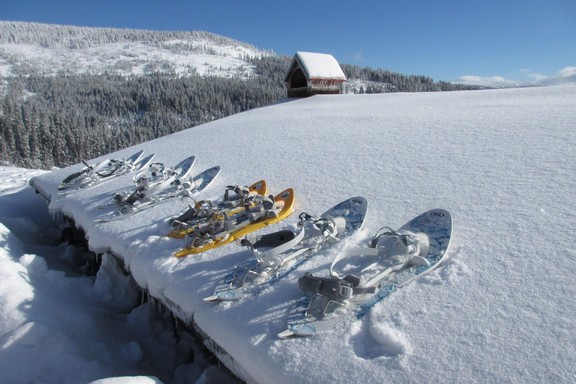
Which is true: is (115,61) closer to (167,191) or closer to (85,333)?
(167,191)

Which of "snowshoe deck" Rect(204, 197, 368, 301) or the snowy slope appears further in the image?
the snowy slope

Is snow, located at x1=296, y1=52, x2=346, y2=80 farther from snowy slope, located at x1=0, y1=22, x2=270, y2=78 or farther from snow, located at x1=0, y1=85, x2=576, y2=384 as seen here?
snowy slope, located at x1=0, y1=22, x2=270, y2=78

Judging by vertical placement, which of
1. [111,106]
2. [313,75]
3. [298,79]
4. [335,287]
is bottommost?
[335,287]

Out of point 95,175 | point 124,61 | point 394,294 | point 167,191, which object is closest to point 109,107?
point 124,61

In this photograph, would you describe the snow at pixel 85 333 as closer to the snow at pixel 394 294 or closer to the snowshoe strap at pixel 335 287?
the snow at pixel 394 294

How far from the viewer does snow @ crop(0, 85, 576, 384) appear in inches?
116

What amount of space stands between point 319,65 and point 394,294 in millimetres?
20184

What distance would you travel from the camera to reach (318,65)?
21.6 m

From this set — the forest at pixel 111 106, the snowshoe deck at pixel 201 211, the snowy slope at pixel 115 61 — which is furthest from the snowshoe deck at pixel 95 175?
the snowy slope at pixel 115 61

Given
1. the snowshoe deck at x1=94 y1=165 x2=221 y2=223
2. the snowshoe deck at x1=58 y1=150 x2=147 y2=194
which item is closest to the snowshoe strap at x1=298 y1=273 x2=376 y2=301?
the snowshoe deck at x1=94 y1=165 x2=221 y2=223

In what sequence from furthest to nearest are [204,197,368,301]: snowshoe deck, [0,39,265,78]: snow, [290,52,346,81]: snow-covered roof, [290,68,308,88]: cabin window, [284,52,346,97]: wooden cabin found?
[0,39,265,78]: snow, [290,68,308,88]: cabin window, [284,52,346,97]: wooden cabin, [290,52,346,81]: snow-covered roof, [204,197,368,301]: snowshoe deck

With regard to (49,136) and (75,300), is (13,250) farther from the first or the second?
(49,136)

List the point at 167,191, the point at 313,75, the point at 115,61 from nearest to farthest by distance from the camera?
the point at 167,191 → the point at 313,75 → the point at 115,61

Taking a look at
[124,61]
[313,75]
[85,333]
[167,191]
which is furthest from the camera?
[124,61]
